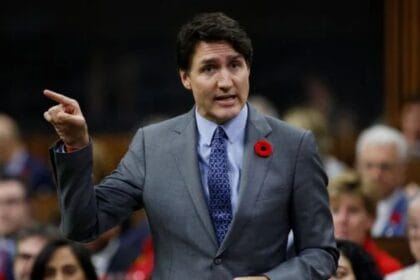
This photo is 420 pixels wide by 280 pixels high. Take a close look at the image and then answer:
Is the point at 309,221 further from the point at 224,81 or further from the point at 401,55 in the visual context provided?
the point at 401,55

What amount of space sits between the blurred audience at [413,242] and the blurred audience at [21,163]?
3.42 meters

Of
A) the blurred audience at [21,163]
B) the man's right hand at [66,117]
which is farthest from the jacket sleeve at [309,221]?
the blurred audience at [21,163]

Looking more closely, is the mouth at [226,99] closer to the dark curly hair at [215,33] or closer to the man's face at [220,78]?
the man's face at [220,78]

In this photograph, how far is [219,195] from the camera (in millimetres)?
4664

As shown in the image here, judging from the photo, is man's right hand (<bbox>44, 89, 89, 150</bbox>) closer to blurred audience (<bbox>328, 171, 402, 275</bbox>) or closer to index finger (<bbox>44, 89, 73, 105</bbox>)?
index finger (<bbox>44, 89, 73, 105</bbox>)

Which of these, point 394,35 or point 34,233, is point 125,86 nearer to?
point 394,35

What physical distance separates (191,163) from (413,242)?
2201 millimetres

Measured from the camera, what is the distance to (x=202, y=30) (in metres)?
4.62

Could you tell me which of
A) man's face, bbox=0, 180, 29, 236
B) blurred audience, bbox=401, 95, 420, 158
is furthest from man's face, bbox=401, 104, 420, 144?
man's face, bbox=0, 180, 29, 236

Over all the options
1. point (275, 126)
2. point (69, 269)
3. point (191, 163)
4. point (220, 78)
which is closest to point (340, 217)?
point (69, 269)

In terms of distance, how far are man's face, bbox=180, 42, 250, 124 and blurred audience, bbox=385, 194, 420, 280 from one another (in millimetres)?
2127

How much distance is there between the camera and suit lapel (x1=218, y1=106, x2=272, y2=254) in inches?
182

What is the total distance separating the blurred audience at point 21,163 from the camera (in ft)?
32.3

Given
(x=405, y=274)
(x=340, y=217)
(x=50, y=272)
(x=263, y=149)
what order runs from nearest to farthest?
(x=263, y=149)
(x=50, y=272)
(x=405, y=274)
(x=340, y=217)
